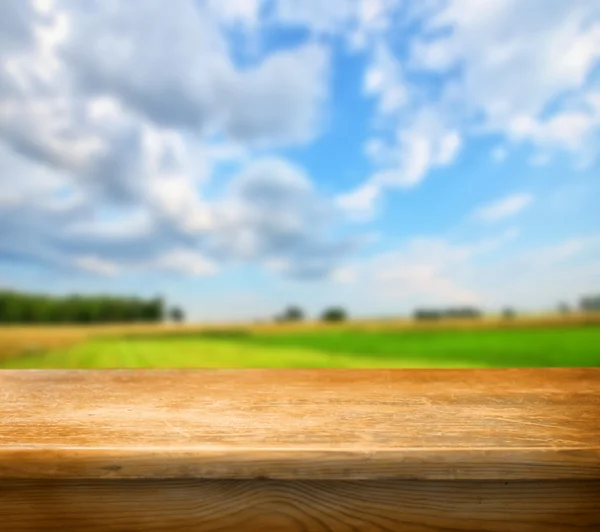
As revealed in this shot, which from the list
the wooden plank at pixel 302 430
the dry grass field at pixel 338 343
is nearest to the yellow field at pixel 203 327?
the dry grass field at pixel 338 343

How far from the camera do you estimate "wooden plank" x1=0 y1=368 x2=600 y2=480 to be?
48 centimetres

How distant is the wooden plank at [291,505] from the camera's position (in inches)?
19.6

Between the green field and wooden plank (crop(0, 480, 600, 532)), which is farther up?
the green field

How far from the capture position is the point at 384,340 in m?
2.92

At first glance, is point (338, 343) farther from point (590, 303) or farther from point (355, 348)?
point (590, 303)

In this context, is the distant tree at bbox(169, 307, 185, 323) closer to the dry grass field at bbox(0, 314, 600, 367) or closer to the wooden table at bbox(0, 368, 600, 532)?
the dry grass field at bbox(0, 314, 600, 367)

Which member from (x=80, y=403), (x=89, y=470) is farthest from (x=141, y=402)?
(x=89, y=470)

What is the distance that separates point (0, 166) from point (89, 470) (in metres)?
2.30

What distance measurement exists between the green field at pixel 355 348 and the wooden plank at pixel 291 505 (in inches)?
88.3

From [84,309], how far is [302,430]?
2413mm

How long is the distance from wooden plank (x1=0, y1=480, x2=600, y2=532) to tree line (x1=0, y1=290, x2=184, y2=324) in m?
2.15

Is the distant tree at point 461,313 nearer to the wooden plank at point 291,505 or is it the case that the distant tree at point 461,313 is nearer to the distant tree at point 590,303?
the distant tree at point 590,303

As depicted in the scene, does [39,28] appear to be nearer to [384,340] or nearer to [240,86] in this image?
[240,86]

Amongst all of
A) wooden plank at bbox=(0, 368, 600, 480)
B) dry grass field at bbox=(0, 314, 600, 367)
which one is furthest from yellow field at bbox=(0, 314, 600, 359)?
wooden plank at bbox=(0, 368, 600, 480)
